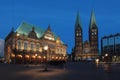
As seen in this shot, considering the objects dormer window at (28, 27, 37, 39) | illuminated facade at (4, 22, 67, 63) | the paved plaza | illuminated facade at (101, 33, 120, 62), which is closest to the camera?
the paved plaza

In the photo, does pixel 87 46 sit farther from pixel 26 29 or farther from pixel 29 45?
pixel 29 45

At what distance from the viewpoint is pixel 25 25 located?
352ft

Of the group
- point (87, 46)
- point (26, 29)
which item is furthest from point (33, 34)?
point (87, 46)

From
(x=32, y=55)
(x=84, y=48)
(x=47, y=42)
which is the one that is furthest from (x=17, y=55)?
(x=84, y=48)

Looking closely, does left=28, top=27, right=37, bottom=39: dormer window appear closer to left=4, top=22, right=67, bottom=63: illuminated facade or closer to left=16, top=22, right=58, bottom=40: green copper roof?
left=4, top=22, right=67, bottom=63: illuminated facade

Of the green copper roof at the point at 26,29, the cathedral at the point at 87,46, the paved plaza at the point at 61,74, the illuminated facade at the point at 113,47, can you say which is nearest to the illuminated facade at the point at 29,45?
the green copper roof at the point at 26,29

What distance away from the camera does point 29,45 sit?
10175 cm

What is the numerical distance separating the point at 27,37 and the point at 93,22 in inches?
3845

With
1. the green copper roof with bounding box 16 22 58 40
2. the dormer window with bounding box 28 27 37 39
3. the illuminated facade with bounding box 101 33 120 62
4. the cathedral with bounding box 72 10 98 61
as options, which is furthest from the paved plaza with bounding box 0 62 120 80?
the cathedral with bounding box 72 10 98 61

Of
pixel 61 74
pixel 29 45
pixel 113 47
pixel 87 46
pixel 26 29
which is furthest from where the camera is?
pixel 87 46

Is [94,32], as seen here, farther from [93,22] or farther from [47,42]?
[47,42]

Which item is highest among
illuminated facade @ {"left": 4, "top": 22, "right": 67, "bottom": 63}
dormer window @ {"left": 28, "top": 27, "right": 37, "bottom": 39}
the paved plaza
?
dormer window @ {"left": 28, "top": 27, "right": 37, "bottom": 39}

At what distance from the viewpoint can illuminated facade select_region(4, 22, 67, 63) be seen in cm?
9188

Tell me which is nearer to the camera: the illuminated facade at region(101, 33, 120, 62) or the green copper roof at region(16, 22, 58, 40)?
the green copper roof at region(16, 22, 58, 40)
